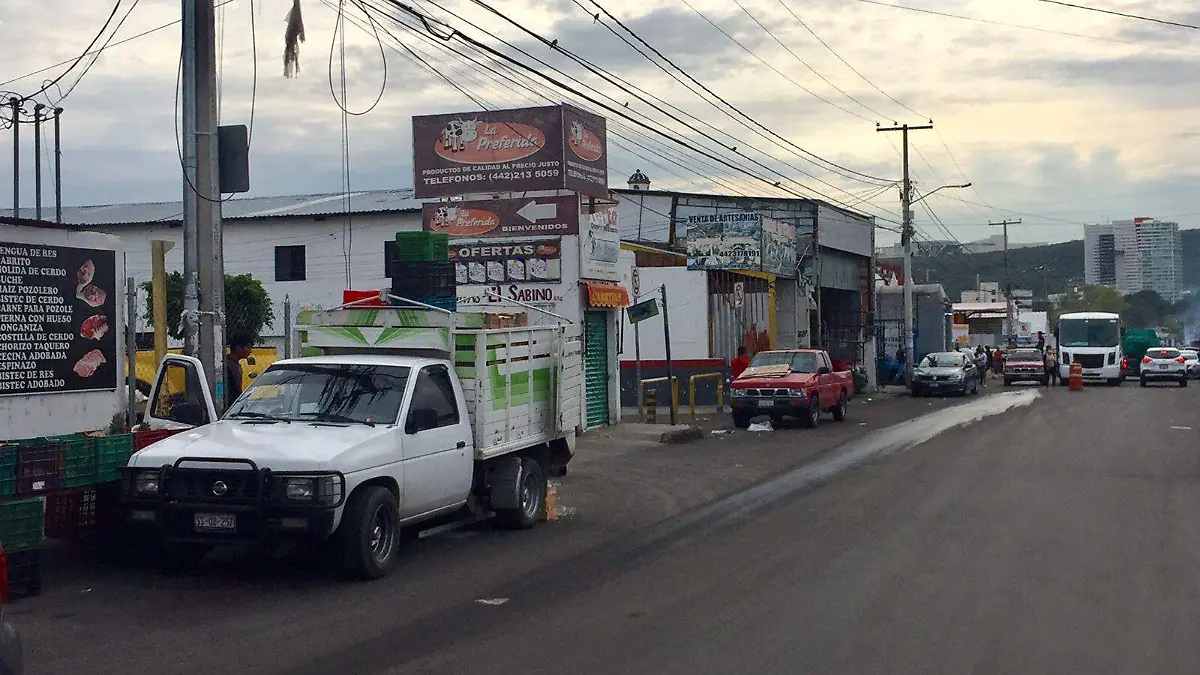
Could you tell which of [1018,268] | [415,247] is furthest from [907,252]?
[1018,268]

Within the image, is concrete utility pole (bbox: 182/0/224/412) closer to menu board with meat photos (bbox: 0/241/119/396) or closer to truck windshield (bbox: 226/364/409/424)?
menu board with meat photos (bbox: 0/241/119/396)

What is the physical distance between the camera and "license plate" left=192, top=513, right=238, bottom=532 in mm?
9023

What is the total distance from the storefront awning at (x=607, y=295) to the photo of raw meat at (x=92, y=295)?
12794 millimetres

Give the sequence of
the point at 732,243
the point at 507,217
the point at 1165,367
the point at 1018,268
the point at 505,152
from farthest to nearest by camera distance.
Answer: the point at 1018,268
the point at 1165,367
the point at 732,243
the point at 507,217
the point at 505,152

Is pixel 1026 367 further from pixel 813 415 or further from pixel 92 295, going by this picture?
pixel 92 295

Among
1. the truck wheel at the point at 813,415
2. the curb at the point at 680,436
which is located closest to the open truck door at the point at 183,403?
the curb at the point at 680,436

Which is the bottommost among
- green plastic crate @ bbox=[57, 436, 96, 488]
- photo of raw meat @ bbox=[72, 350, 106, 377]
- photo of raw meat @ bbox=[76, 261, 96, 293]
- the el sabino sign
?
green plastic crate @ bbox=[57, 436, 96, 488]

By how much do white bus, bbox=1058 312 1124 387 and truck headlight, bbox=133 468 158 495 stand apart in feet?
154

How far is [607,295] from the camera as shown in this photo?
26578mm

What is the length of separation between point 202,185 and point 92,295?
2073 millimetres

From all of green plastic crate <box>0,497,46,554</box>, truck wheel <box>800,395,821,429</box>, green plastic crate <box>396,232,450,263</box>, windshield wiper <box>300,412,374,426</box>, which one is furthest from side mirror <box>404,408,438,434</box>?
truck wheel <box>800,395,821,429</box>

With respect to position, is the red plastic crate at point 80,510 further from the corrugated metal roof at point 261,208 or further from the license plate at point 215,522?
the corrugated metal roof at point 261,208

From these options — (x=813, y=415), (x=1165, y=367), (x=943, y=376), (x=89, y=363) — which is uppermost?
(x=89, y=363)

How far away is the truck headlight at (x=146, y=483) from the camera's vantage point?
9305 mm
